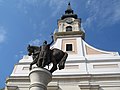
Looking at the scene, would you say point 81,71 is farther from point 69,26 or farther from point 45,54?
point 45,54

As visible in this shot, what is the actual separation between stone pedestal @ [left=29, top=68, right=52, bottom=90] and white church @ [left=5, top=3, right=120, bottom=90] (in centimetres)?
954

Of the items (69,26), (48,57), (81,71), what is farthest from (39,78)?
(69,26)

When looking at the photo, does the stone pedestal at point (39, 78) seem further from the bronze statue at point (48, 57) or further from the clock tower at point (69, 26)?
the clock tower at point (69, 26)

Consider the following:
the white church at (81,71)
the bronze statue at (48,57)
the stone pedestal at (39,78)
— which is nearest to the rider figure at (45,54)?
the bronze statue at (48,57)

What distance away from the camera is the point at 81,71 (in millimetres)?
18719

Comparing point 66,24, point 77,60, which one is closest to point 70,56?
point 77,60

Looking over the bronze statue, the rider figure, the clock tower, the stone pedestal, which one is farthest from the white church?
the stone pedestal

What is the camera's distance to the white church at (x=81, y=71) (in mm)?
17797

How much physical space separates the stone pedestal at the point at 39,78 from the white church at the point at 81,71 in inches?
376

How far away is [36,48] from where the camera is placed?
941 cm

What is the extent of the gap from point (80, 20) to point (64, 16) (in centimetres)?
211

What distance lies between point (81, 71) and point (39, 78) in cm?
1086

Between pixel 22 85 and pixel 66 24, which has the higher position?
pixel 66 24

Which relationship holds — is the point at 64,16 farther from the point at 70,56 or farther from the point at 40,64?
the point at 40,64
